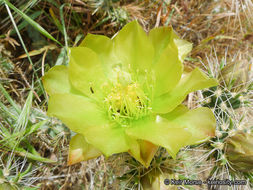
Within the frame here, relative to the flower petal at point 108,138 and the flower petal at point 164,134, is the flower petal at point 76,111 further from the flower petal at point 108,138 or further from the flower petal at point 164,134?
the flower petal at point 164,134

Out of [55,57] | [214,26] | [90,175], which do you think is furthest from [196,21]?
[90,175]

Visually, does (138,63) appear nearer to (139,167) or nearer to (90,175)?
(139,167)

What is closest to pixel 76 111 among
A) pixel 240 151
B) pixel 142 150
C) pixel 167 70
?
pixel 142 150

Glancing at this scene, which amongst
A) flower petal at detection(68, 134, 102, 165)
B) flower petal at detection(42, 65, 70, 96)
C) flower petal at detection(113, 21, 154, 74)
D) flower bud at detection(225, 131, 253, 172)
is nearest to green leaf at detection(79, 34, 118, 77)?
flower petal at detection(113, 21, 154, 74)

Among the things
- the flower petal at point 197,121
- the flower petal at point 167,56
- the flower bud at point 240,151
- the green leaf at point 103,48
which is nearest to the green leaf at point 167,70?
the flower petal at point 167,56

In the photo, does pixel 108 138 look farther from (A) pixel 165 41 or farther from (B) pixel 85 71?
(A) pixel 165 41

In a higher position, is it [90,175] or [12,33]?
[12,33]
